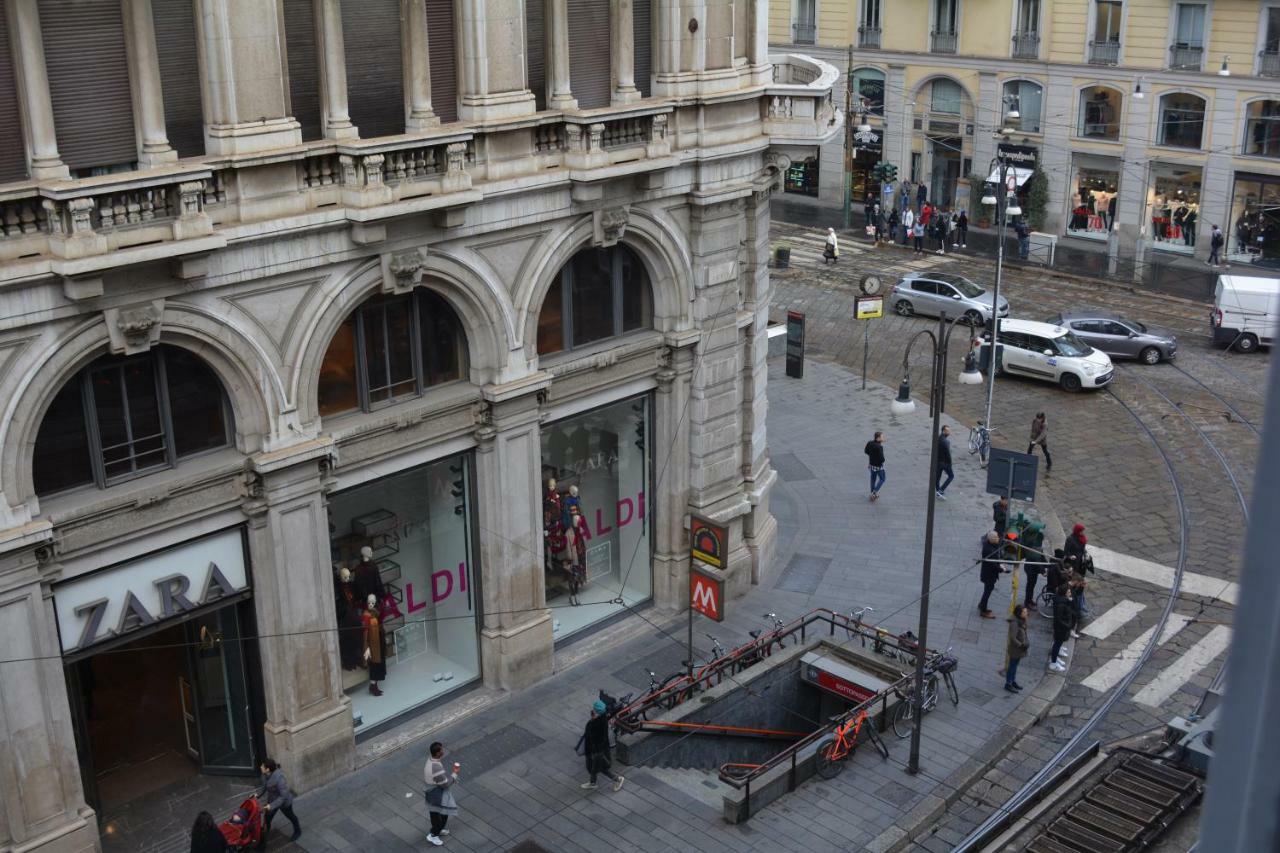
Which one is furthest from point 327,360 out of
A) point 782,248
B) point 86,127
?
point 782,248

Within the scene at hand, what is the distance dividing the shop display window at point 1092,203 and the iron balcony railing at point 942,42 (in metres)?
7.89

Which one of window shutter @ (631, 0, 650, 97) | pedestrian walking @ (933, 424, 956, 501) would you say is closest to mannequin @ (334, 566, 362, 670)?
window shutter @ (631, 0, 650, 97)

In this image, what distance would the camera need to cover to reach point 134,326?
18141 mm

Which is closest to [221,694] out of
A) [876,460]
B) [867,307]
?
[876,460]

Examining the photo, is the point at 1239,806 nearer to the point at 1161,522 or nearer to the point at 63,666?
the point at 63,666

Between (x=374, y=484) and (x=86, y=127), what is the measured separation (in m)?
6.92

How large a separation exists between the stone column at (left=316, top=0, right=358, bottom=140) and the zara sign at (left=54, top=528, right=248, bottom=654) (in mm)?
5888

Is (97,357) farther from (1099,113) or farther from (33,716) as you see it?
(1099,113)

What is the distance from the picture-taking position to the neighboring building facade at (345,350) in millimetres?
18031

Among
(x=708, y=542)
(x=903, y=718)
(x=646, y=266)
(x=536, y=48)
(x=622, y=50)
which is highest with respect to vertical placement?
(x=536, y=48)

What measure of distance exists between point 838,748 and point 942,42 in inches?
1787

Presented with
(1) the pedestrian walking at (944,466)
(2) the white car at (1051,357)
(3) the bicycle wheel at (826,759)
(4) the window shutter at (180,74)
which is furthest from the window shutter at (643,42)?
(2) the white car at (1051,357)

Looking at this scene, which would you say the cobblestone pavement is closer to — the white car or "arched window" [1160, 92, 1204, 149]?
the white car

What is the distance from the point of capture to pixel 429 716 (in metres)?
24.0
